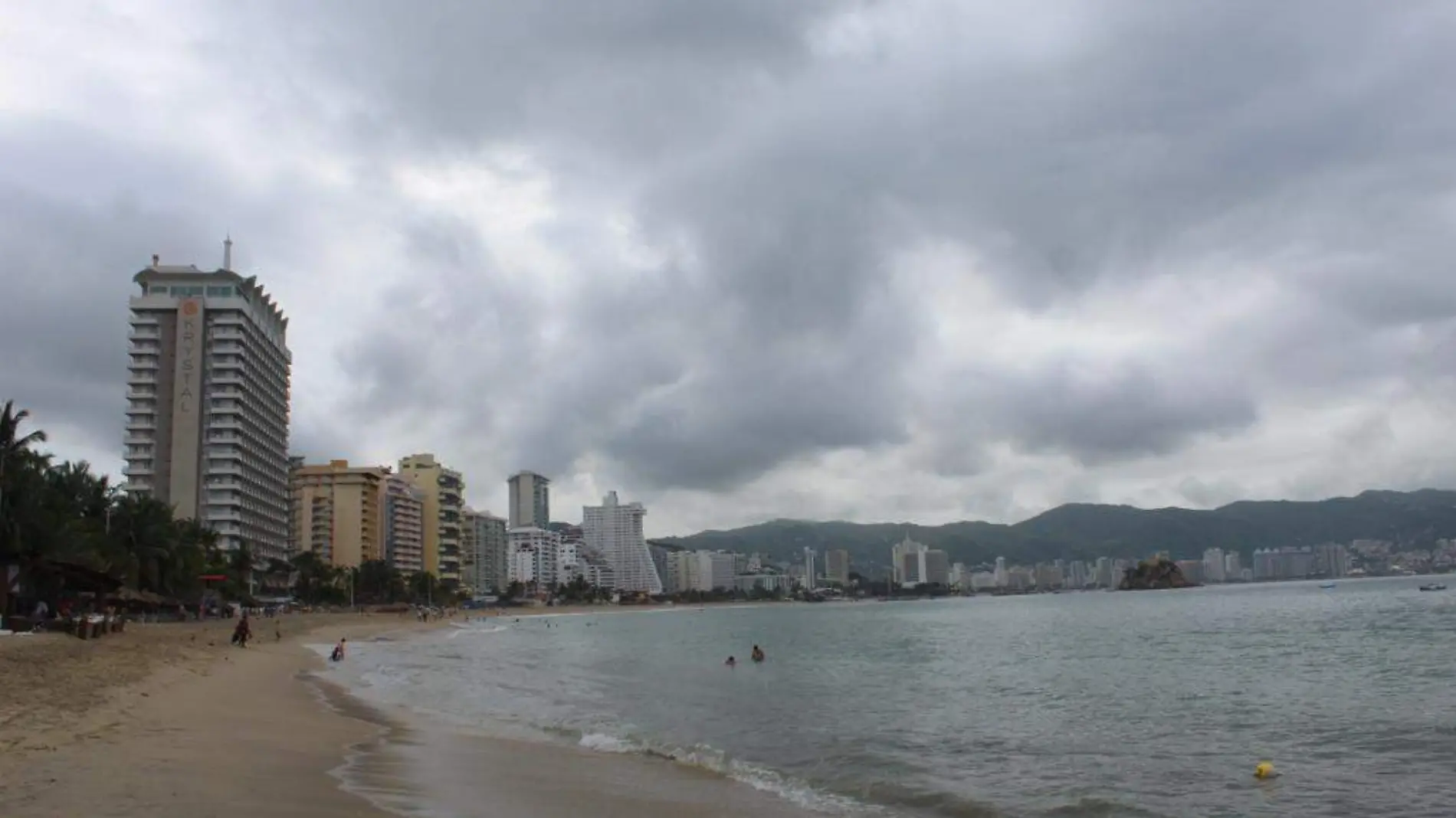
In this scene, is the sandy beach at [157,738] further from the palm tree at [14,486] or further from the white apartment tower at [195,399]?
the white apartment tower at [195,399]

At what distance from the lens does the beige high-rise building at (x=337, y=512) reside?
551 ft

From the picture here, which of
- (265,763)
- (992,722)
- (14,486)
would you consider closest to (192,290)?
(14,486)

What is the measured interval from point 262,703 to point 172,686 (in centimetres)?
287

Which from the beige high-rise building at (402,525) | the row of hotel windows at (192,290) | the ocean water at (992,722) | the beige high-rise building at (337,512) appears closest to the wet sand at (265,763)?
the ocean water at (992,722)

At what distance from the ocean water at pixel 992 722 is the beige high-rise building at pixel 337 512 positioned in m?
120

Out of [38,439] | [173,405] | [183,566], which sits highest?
[173,405]

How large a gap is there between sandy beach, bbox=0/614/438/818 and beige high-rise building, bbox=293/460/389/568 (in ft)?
Answer: 465

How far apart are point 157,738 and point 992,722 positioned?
18031 millimetres

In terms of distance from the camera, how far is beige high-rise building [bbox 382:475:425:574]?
609ft

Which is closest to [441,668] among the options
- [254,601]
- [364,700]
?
[364,700]

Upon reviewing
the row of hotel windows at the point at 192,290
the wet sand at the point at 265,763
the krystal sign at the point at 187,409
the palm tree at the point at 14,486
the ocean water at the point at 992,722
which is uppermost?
the row of hotel windows at the point at 192,290

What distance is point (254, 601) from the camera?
113 metres

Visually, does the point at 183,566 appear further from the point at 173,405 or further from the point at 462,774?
the point at 462,774

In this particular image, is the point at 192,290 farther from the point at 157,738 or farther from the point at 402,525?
the point at 157,738
